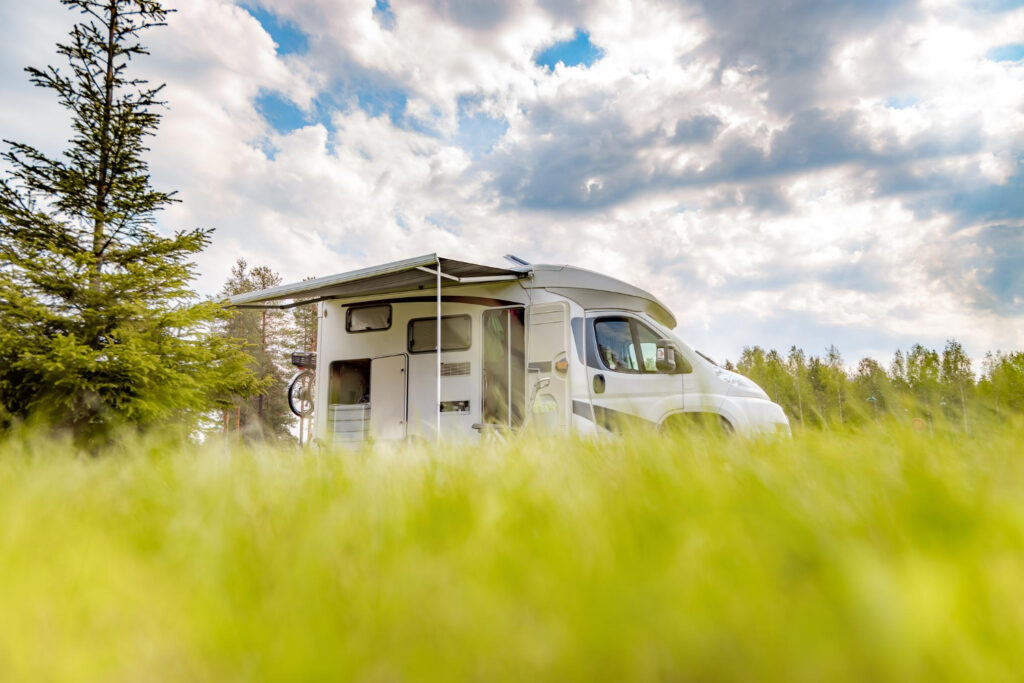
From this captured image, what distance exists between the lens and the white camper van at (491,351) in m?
7.09

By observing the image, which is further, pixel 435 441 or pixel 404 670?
pixel 435 441

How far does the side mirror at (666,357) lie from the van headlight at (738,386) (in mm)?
545

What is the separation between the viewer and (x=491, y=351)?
7.90 m

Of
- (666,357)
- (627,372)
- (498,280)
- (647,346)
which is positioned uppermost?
(498,280)

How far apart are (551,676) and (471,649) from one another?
74mm

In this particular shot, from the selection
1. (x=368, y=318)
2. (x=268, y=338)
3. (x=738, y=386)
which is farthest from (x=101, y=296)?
(x=268, y=338)

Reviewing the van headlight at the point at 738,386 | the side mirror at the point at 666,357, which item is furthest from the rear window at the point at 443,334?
the van headlight at the point at 738,386

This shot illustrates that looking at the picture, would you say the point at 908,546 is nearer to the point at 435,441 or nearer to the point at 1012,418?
the point at 1012,418

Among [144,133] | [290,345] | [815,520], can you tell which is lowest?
[815,520]

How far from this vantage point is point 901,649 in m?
0.44

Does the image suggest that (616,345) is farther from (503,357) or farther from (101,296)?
(101,296)

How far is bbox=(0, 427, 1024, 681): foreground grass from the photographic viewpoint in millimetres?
483

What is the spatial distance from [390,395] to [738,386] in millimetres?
4647

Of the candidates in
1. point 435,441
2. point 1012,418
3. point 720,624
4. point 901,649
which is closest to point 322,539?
point 720,624
